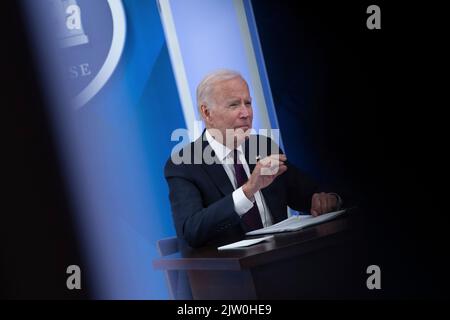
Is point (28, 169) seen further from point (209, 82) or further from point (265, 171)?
point (265, 171)

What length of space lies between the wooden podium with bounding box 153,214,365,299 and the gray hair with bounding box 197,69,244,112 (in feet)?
2.01

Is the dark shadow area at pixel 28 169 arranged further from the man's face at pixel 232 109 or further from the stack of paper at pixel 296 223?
the stack of paper at pixel 296 223

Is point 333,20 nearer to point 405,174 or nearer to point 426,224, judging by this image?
point 405,174

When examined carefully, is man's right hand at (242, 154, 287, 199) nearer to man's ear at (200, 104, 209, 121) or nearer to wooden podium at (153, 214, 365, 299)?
wooden podium at (153, 214, 365, 299)

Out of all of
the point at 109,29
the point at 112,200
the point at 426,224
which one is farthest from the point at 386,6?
the point at 112,200

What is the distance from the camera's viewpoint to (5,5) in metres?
2.32

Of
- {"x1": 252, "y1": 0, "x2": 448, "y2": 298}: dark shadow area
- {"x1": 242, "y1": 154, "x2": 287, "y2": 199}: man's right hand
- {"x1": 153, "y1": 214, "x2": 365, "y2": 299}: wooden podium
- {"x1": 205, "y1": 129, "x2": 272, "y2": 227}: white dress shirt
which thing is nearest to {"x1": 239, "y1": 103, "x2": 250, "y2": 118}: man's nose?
{"x1": 205, "y1": 129, "x2": 272, "y2": 227}: white dress shirt

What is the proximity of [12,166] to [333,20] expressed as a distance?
1239 mm

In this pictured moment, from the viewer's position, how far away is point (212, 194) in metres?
2.05

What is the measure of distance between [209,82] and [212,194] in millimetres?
424

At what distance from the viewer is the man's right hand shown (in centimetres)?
178

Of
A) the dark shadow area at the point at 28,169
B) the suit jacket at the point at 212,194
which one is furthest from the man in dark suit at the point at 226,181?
the dark shadow area at the point at 28,169

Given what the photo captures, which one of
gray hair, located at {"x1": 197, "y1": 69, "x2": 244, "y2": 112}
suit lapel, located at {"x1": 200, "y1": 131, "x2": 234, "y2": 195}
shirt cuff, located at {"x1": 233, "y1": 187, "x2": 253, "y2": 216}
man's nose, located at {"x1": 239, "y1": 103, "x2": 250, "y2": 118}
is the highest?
gray hair, located at {"x1": 197, "y1": 69, "x2": 244, "y2": 112}

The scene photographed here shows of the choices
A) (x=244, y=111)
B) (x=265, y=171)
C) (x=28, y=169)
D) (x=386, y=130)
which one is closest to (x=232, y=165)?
(x=244, y=111)
